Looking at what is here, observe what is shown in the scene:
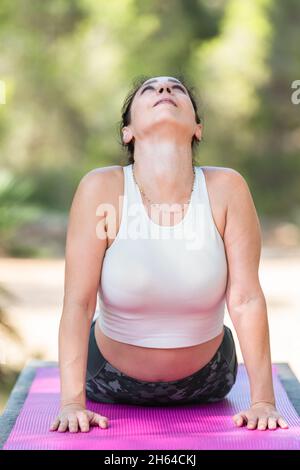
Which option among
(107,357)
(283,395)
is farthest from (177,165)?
(283,395)

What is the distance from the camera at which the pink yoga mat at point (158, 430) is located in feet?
6.39

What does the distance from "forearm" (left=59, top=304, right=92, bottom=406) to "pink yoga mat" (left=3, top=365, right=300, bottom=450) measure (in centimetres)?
10

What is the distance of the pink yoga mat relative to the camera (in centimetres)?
195

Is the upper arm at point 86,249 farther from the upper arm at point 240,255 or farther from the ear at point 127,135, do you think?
the upper arm at point 240,255

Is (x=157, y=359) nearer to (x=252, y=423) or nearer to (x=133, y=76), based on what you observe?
(x=252, y=423)

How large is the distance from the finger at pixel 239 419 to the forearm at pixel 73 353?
1.20 feet

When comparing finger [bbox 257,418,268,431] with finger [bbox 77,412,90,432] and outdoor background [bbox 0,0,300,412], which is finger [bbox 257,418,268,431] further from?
outdoor background [bbox 0,0,300,412]

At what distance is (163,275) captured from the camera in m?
2.14

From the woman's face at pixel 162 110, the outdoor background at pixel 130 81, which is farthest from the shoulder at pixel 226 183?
the outdoor background at pixel 130 81

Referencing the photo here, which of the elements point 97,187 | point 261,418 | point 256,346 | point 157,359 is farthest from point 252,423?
point 97,187

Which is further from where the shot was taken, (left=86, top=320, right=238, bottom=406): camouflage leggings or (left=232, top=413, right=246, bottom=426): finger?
(left=86, top=320, right=238, bottom=406): camouflage leggings

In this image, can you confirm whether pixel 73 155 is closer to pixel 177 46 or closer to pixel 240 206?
pixel 177 46

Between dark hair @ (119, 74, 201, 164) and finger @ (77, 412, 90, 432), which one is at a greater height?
dark hair @ (119, 74, 201, 164)

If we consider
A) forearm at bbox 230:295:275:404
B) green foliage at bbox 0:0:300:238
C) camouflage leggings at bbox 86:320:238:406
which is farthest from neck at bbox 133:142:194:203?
green foliage at bbox 0:0:300:238
